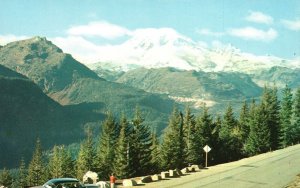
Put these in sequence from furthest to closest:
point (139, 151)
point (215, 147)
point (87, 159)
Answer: point (87, 159), point (215, 147), point (139, 151)

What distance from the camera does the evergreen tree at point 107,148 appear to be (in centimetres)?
9719

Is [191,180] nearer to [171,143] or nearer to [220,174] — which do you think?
[220,174]

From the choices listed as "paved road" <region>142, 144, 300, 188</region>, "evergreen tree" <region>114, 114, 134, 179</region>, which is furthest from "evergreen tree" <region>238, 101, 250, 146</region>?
"paved road" <region>142, 144, 300, 188</region>

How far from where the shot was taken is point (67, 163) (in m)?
128

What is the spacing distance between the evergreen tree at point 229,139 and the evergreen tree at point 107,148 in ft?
88.0

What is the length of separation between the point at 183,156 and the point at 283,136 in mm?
32694

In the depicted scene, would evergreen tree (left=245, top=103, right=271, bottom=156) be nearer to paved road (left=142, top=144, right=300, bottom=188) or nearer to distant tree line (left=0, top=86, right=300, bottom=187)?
distant tree line (left=0, top=86, right=300, bottom=187)

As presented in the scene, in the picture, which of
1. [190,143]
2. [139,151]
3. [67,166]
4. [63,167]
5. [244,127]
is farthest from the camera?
[67,166]

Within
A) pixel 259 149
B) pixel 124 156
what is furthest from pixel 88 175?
pixel 259 149

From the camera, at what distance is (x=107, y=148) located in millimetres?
103438

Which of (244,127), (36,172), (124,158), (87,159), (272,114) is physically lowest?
(36,172)

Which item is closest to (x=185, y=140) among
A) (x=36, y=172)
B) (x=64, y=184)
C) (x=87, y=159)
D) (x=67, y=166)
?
(x=87, y=159)

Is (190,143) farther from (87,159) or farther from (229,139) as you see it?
(87,159)

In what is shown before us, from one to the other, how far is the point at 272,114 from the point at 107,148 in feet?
144
